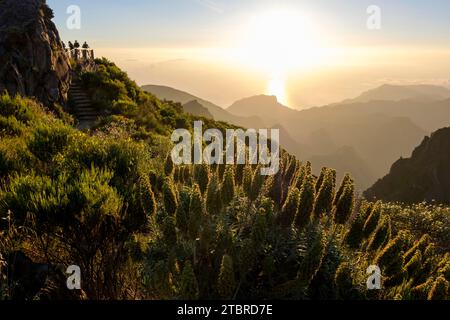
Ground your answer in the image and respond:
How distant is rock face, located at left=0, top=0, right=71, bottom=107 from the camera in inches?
733

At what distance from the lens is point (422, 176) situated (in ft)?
378

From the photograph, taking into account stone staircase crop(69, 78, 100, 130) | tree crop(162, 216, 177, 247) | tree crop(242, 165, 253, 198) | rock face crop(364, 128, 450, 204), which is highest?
stone staircase crop(69, 78, 100, 130)

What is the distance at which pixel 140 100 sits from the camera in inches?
1218

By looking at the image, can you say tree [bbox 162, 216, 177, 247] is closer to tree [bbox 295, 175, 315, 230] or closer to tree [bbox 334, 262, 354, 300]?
tree [bbox 295, 175, 315, 230]

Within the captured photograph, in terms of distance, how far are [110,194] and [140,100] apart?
88.7ft

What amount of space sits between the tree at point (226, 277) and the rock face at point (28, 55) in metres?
18.0

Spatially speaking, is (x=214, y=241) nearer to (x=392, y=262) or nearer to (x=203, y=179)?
(x=203, y=179)

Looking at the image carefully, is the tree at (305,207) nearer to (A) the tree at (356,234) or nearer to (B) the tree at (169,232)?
(A) the tree at (356,234)

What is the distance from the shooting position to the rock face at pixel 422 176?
10556 cm

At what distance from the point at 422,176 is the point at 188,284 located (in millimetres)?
127331

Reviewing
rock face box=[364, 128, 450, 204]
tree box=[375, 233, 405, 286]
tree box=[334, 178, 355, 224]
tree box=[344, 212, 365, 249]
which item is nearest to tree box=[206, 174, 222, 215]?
tree box=[334, 178, 355, 224]

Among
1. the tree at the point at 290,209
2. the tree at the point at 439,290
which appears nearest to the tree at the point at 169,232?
the tree at the point at 290,209

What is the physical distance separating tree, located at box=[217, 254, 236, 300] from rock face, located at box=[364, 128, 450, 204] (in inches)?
4142
